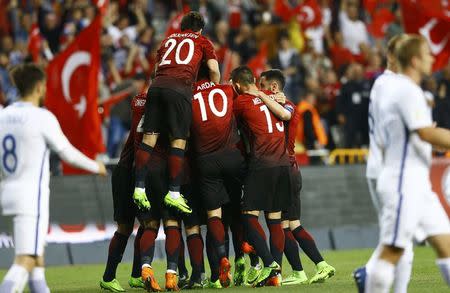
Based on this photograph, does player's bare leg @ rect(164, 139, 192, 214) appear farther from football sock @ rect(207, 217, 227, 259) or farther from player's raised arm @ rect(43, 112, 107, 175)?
player's raised arm @ rect(43, 112, 107, 175)

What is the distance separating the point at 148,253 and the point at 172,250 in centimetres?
27

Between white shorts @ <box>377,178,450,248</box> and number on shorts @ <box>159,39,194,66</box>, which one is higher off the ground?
number on shorts @ <box>159,39,194,66</box>

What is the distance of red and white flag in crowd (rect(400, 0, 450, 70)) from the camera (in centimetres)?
2266

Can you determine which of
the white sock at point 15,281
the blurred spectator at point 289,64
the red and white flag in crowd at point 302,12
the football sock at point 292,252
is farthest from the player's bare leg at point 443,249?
the red and white flag in crowd at point 302,12

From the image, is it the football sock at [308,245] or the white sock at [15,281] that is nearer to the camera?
the white sock at [15,281]

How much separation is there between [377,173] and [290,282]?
13.1 feet

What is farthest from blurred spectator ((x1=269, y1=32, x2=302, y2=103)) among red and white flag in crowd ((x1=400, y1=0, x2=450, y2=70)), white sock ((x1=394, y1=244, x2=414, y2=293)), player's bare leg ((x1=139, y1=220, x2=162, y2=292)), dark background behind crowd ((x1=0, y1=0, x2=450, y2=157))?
white sock ((x1=394, y1=244, x2=414, y2=293))

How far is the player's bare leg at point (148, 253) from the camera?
13445 millimetres

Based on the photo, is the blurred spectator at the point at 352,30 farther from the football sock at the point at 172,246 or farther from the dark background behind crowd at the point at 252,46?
the football sock at the point at 172,246

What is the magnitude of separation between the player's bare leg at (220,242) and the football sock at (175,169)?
1.99ft

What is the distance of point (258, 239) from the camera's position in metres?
14.1

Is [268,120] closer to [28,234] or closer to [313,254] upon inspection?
[313,254]

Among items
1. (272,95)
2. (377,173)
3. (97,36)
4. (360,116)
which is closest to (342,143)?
(360,116)

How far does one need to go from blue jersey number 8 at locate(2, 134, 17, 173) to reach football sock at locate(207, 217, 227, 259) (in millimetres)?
3996
